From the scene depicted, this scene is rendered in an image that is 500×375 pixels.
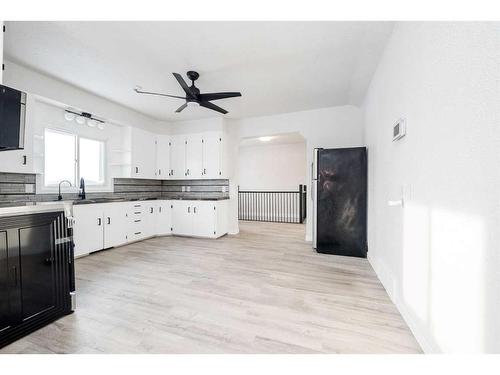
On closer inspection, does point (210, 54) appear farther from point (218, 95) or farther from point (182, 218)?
point (182, 218)

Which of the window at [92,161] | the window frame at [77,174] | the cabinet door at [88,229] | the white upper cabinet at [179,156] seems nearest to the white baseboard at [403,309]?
the white upper cabinet at [179,156]

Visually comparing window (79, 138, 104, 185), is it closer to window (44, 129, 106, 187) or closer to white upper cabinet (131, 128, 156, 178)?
window (44, 129, 106, 187)

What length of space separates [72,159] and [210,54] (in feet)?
9.99

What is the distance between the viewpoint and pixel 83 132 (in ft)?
12.3

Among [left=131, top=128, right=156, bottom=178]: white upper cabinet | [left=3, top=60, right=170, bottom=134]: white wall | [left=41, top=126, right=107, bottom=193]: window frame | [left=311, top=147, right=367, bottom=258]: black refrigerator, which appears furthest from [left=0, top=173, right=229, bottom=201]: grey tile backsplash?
[left=311, top=147, right=367, bottom=258]: black refrigerator

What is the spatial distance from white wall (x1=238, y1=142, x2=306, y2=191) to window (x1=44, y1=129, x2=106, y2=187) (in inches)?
193

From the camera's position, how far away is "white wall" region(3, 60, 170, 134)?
106 inches

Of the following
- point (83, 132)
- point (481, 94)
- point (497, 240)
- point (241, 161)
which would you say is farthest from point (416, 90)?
point (241, 161)

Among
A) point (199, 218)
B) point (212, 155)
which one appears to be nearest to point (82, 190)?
point (199, 218)

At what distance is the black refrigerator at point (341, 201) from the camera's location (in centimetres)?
331

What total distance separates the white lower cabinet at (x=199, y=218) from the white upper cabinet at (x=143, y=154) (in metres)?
0.93

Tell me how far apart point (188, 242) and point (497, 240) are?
13.8 ft

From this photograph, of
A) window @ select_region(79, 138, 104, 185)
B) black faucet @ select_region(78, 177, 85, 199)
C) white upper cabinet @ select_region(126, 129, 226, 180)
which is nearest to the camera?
black faucet @ select_region(78, 177, 85, 199)

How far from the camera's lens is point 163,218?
15.7 ft
